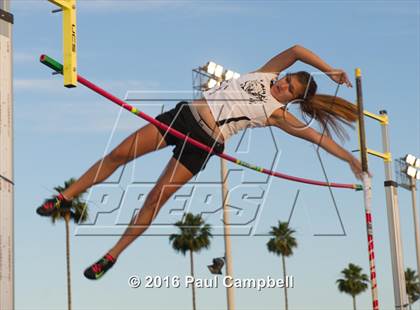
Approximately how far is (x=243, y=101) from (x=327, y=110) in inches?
37.0

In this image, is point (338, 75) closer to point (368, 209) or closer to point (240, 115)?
point (240, 115)

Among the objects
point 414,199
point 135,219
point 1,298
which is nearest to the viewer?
point 1,298

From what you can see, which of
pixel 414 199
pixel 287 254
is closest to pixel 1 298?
pixel 414 199

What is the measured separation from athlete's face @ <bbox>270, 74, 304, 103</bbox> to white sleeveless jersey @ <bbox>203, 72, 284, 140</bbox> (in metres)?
0.06

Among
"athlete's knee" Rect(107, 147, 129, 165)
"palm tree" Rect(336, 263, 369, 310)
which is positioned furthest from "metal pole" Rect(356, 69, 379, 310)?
"palm tree" Rect(336, 263, 369, 310)

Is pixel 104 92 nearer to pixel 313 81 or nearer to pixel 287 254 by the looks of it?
pixel 313 81

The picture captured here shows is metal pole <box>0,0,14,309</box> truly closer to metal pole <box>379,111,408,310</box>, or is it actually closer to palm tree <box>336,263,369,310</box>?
metal pole <box>379,111,408,310</box>

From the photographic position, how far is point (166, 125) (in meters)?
7.87

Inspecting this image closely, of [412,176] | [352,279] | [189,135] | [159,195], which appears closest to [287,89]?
[189,135]

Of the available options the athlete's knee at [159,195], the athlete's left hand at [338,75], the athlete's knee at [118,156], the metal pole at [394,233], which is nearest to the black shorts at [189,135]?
the athlete's knee at [159,195]

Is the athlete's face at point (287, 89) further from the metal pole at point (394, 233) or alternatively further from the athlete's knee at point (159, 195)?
the metal pole at point (394, 233)

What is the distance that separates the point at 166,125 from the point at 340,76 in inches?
67.6

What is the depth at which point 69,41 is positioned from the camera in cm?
711

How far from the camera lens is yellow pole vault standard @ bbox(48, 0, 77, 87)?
7066mm
